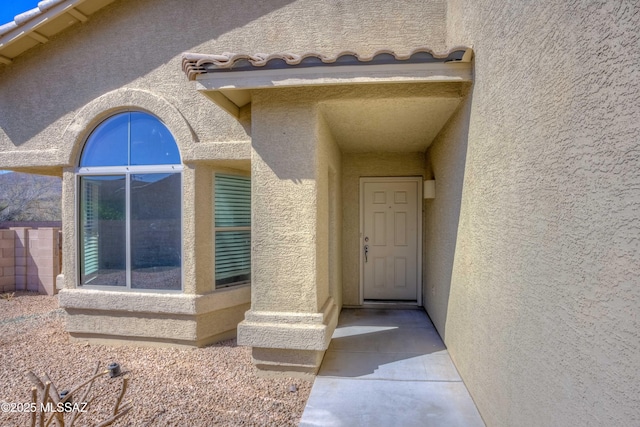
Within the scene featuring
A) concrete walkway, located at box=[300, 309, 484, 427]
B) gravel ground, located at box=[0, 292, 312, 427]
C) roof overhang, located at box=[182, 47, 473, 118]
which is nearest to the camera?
concrete walkway, located at box=[300, 309, 484, 427]

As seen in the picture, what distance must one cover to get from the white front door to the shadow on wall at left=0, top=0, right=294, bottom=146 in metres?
4.59

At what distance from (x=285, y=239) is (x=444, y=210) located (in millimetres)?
2947

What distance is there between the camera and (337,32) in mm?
6203

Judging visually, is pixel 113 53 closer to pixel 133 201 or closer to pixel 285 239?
pixel 133 201

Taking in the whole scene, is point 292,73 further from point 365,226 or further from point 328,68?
Result: point 365,226

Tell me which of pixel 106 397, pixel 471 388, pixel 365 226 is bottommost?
pixel 106 397

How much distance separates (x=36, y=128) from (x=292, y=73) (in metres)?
5.72

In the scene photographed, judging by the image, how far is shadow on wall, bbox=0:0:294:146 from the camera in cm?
640

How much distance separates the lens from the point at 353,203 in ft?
28.2

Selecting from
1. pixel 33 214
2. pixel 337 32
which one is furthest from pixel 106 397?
pixel 33 214

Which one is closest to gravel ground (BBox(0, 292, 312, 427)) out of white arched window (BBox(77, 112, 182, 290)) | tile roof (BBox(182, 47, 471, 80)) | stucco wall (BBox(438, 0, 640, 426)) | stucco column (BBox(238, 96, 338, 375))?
stucco column (BBox(238, 96, 338, 375))

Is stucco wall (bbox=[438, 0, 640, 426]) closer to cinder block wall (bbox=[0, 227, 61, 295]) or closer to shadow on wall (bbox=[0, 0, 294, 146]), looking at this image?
shadow on wall (bbox=[0, 0, 294, 146])

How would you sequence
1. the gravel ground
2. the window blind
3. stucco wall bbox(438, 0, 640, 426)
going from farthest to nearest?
the window blind → the gravel ground → stucco wall bbox(438, 0, 640, 426)

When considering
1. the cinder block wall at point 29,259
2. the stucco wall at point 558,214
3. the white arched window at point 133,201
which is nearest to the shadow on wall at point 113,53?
the white arched window at point 133,201
